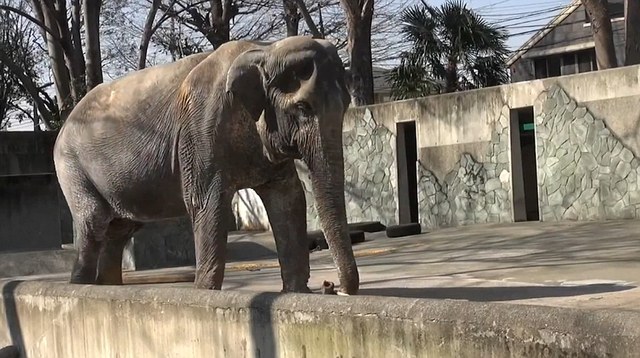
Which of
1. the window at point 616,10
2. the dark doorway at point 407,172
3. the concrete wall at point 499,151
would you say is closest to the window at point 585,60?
the window at point 616,10

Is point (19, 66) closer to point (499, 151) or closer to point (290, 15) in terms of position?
point (290, 15)

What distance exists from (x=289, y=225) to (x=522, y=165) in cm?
1130

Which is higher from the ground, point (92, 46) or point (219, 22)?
point (219, 22)

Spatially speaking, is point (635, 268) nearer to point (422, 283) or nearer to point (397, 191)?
point (422, 283)

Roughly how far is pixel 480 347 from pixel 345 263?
8.44ft

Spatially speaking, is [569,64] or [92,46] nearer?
[92,46]

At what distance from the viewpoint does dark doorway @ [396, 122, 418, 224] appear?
64.1 feet

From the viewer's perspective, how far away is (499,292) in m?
7.71

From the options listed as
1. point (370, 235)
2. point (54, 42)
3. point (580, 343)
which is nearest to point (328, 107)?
point (580, 343)

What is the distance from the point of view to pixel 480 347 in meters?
4.13

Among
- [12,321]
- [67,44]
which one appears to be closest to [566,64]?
[67,44]

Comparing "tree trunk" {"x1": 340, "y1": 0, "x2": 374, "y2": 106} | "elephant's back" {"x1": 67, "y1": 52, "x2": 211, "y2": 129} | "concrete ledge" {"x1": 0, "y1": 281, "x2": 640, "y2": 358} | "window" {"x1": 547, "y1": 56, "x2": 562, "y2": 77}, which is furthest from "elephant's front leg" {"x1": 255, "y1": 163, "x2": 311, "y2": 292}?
"window" {"x1": 547, "y1": 56, "x2": 562, "y2": 77}

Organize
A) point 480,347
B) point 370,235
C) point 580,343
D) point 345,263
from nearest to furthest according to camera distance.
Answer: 1. point 580,343
2. point 480,347
3. point 345,263
4. point 370,235

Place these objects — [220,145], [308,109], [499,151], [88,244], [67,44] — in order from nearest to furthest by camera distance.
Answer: [308,109] → [220,145] → [88,244] → [499,151] → [67,44]
